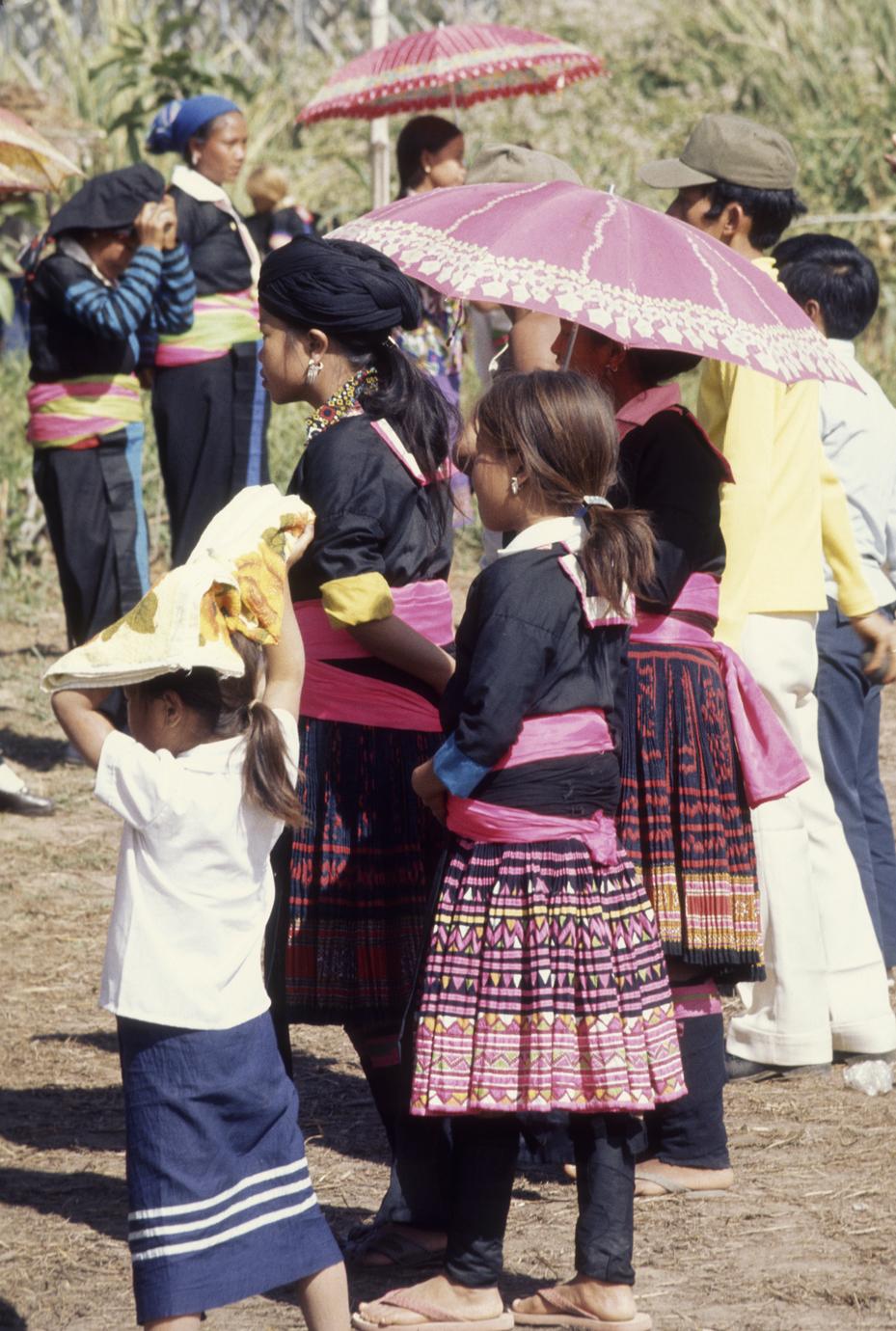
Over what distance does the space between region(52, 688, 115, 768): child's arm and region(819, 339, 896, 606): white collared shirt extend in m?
2.48

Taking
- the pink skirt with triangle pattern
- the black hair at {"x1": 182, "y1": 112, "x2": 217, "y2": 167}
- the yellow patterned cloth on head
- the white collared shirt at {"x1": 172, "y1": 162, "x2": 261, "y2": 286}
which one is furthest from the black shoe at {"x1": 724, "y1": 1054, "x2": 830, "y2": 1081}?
the black hair at {"x1": 182, "y1": 112, "x2": 217, "y2": 167}

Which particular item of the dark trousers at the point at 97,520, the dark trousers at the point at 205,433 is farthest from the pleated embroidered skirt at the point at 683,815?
the dark trousers at the point at 205,433

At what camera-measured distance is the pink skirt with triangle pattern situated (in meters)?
3.00

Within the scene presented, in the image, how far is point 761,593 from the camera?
4.20m

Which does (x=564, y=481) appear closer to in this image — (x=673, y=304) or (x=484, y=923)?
→ (x=673, y=304)

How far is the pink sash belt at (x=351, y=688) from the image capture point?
3412 mm

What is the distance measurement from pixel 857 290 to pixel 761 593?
96 cm

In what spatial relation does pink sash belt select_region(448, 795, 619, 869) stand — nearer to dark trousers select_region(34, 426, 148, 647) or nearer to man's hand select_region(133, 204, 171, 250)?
dark trousers select_region(34, 426, 148, 647)

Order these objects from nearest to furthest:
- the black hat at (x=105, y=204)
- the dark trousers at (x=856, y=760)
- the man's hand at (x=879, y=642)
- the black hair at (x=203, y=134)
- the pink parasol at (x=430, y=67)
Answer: the man's hand at (x=879, y=642)
the dark trousers at (x=856, y=760)
the black hat at (x=105, y=204)
the black hair at (x=203, y=134)
the pink parasol at (x=430, y=67)

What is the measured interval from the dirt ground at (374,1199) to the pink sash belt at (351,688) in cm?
98

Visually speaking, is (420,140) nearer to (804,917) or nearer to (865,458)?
(865,458)

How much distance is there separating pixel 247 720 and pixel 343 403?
2.67 ft

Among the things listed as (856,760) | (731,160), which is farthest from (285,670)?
(856,760)

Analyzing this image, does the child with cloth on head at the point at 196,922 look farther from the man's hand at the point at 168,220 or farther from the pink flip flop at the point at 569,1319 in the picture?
the man's hand at the point at 168,220
